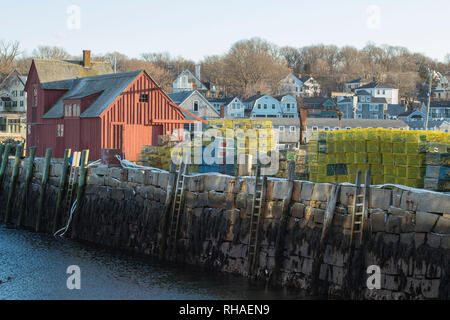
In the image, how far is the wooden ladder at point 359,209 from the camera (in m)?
15.2

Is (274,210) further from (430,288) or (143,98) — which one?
(143,98)

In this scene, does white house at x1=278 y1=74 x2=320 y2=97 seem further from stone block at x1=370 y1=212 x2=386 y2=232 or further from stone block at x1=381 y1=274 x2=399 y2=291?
stone block at x1=381 y1=274 x2=399 y2=291

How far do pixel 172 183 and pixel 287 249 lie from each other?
5.00 meters

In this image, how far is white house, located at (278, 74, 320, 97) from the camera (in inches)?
5335

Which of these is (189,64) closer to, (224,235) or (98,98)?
(98,98)

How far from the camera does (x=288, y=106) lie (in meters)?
107

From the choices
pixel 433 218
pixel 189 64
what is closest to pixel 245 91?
pixel 189 64

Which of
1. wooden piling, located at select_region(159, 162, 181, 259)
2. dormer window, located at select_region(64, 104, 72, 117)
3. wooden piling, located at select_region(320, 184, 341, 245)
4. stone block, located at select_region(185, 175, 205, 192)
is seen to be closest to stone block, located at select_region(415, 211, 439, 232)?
wooden piling, located at select_region(320, 184, 341, 245)

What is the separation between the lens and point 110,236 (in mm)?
22672

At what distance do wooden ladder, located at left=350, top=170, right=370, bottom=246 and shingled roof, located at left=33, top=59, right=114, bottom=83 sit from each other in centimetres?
3046

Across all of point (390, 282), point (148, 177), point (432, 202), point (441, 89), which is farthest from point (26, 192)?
point (441, 89)

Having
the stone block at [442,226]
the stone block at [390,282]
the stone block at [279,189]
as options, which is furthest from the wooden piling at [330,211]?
the stone block at [442,226]

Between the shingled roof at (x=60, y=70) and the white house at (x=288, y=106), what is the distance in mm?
62740

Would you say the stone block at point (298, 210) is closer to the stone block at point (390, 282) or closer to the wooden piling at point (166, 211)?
the stone block at point (390, 282)
